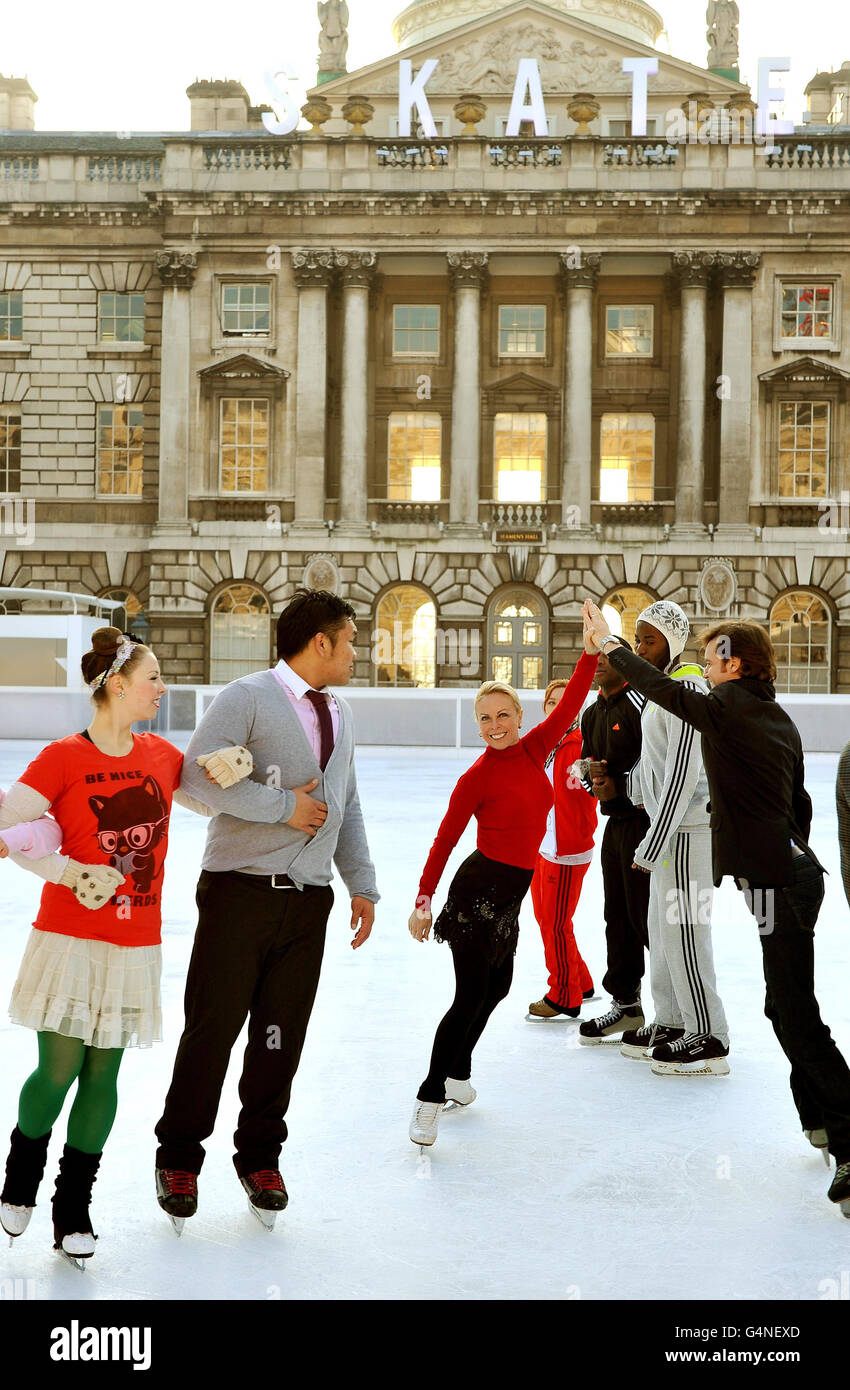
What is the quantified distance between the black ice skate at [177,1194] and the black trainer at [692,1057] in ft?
7.85

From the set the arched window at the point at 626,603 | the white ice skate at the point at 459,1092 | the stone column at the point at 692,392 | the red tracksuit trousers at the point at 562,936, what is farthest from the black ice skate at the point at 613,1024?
the stone column at the point at 692,392

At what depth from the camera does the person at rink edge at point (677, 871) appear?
5.79 m

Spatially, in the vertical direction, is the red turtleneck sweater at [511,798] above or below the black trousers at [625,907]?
above

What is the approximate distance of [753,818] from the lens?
4.57m

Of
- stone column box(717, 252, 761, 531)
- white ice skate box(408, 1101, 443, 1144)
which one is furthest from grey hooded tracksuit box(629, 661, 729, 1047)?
stone column box(717, 252, 761, 531)

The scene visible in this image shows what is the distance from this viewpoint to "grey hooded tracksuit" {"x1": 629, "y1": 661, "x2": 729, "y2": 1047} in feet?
19.0

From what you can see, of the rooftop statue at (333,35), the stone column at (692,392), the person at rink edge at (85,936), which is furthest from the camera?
the rooftop statue at (333,35)

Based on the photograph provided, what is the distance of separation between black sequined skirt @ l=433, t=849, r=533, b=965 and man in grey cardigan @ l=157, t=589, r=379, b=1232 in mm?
892

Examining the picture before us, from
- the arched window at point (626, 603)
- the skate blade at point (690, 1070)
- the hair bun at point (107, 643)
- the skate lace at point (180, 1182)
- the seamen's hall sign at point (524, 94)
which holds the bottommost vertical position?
the skate blade at point (690, 1070)

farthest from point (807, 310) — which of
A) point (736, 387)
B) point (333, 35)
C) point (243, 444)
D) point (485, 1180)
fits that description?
point (485, 1180)

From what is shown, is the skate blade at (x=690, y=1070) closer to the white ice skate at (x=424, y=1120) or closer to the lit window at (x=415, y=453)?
the white ice skate at (x=424, y=1120)

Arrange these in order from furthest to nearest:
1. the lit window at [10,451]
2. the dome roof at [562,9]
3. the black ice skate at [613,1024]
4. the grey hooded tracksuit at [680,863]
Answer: the dome roof at [562,9] < the lit window at [10,451] < the black ice skate at [613,1024] < the grey hooded tracksuit at [680,863]
